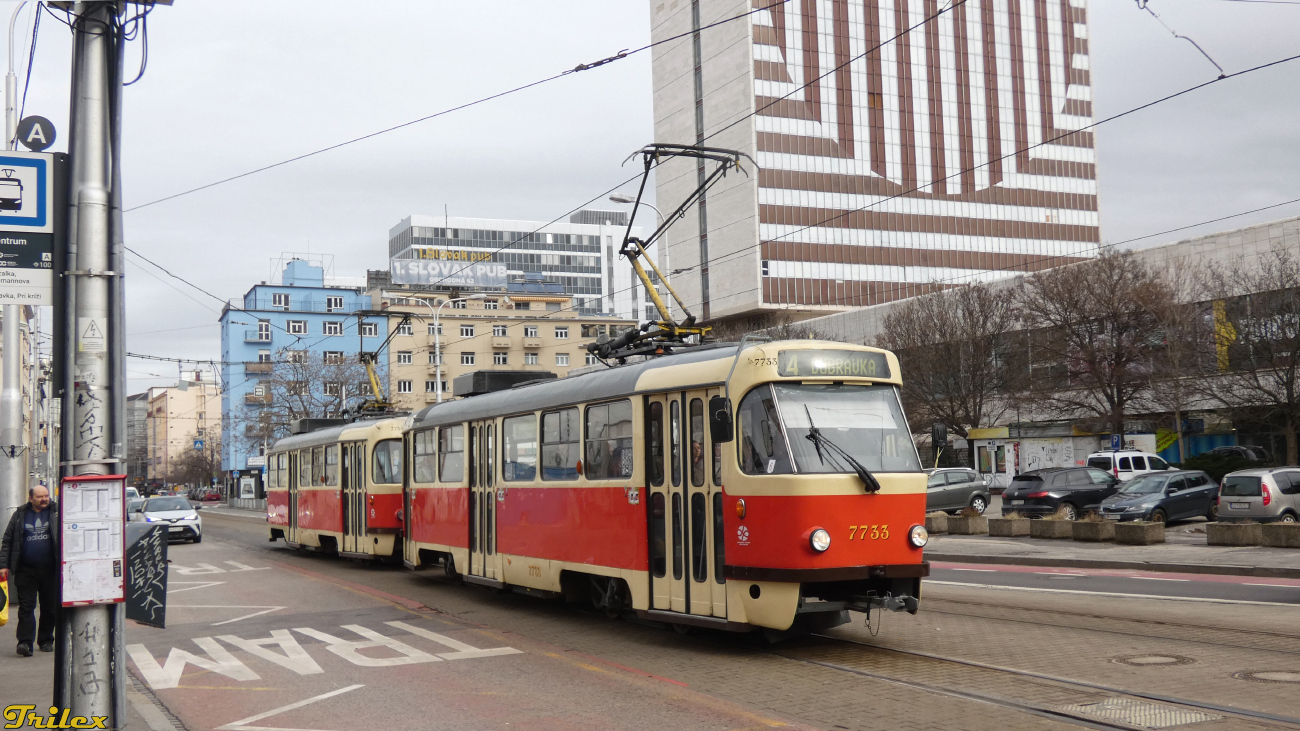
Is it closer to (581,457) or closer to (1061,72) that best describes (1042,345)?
(581,457)

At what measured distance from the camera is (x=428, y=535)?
715 inches

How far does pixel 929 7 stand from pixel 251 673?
318 ft

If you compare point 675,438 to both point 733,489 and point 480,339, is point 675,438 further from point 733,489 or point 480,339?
point 480,339

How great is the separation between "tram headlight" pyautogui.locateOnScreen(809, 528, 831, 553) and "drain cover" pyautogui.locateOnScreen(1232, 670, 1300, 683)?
3.23 meters

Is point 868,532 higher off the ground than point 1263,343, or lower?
lower

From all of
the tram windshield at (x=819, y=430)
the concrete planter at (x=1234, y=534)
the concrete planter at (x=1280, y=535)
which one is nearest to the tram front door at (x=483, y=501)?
the tram windshield at (x=819, y=430)

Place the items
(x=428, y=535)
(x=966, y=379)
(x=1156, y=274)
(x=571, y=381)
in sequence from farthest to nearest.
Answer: (x=966, y=379) < (x=1156, y=274) < (x=428, y=535) < (x=571, y=381)

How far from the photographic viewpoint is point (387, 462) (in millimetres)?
21109

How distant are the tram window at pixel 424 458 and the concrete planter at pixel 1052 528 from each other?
14387 millimetres

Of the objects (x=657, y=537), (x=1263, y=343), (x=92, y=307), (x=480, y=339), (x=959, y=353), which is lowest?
(x=657, y=537)

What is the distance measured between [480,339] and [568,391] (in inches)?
3176

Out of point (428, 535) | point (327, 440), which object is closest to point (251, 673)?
point (428, 535)

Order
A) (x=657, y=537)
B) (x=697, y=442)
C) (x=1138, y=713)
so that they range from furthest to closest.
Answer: (x=657, y=537)
(x=697, y=442)
(x=1138, y=713)

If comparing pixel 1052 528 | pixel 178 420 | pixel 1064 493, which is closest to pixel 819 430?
pixel 1052 528
